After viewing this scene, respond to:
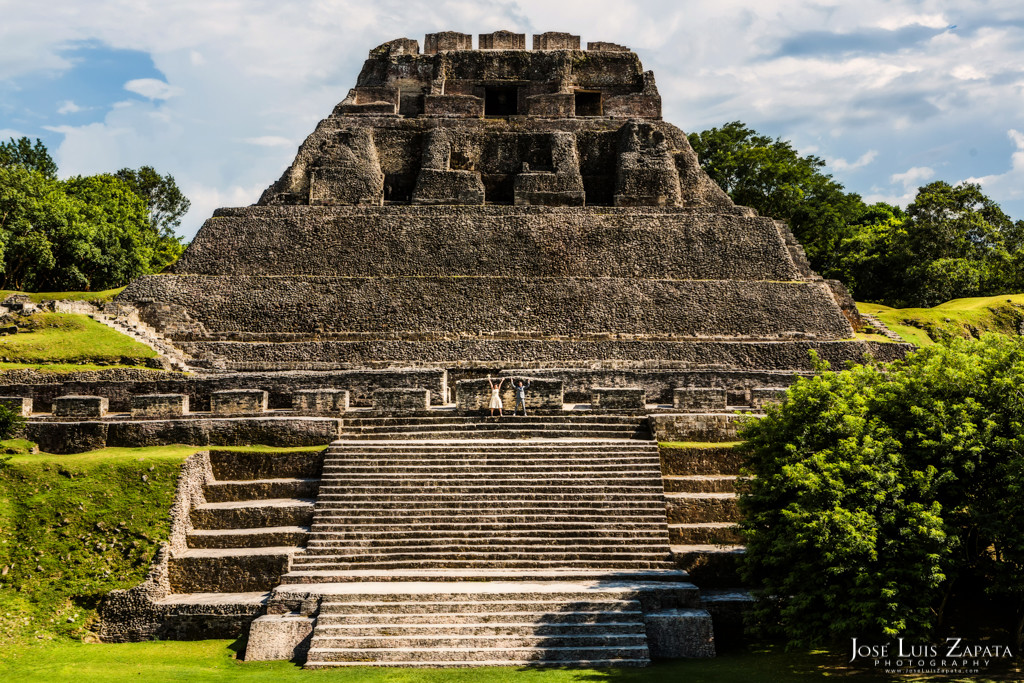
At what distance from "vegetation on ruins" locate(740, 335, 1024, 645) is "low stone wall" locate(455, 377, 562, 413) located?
5230mm

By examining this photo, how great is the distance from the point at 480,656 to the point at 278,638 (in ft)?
7.83

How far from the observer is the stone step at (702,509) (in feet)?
37.3

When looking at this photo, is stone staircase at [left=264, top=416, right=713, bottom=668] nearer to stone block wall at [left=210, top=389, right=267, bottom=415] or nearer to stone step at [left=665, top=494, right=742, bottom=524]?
stone step at [left=665, top=494, right=742, bottom=524]

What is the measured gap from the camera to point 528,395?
14375 mm

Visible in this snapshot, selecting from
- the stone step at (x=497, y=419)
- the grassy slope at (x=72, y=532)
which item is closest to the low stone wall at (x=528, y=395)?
the stone step at (x=497, y=419)

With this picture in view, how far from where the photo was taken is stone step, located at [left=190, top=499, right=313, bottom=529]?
11344 millimetres

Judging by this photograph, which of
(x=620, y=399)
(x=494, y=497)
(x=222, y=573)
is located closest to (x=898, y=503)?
(x=494, y=497)

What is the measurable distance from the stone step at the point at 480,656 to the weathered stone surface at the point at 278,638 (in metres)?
0.34

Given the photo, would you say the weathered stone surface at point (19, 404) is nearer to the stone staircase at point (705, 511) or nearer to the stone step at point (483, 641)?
the stone step at point (483, 641)

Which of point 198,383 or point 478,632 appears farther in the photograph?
point 198,383

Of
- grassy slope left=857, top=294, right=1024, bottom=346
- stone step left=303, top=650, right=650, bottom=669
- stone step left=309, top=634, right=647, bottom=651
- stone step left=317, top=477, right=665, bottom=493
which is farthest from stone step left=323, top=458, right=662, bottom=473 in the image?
grassy slope left=857, top=294, right=1024, bottom=346

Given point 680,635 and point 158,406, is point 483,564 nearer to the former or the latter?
point 680,635

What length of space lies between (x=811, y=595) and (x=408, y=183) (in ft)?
69.9

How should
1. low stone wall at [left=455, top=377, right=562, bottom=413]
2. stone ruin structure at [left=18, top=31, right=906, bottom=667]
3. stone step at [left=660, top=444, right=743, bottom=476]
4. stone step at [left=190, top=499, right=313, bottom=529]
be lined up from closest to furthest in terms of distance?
stone ruin structure at [left=18, top=31, right=906, bottom=667] → stone step at [left=190, top=499, right=313, bottom=529] → stone step at [left=660, top=444, right=743, bottom=476] → low stone wall at [left=455, top=377, right=562, bottom=413]
